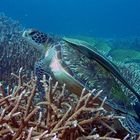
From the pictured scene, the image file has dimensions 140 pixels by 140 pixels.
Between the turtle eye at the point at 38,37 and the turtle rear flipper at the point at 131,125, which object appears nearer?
the turtle rear flipper at the point at 131,125

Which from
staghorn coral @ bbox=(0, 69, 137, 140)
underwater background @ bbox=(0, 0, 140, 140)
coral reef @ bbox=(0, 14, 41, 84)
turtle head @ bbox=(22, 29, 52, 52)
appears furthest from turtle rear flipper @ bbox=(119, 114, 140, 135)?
coral reef @ bbox=(0, 14, 41, 84)

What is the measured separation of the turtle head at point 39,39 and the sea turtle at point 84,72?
0.27 m

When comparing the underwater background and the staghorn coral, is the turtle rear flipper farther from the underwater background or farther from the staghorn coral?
the staghorn coral

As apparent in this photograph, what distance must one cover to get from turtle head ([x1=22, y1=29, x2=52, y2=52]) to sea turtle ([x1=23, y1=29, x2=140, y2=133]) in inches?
10.4

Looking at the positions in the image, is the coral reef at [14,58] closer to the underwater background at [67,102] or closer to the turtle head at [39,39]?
the underwater background at [67,102]

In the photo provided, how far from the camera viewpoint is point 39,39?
3533 millimetres

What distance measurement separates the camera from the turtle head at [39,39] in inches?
137

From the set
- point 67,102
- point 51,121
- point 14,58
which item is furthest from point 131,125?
point 14,58

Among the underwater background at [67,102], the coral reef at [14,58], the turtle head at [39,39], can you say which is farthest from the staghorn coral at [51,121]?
the coral reef at [14,58]

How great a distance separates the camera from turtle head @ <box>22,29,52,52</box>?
3.47 meters

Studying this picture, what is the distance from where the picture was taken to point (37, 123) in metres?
2.11

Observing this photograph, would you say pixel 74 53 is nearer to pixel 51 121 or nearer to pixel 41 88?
pixel 41 88

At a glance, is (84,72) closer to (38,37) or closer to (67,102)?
(67,102)

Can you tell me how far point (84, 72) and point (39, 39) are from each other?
2.60ft
